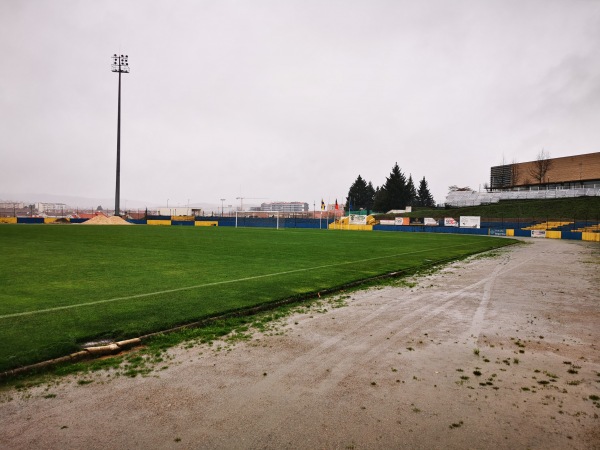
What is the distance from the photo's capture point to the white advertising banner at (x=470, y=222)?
52812 mm

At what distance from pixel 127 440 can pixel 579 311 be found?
377 inches

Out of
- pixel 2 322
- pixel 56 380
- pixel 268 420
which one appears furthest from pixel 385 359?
pixel 2 322

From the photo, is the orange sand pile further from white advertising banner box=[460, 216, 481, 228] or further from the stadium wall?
white advertising banner box=[460, 216, 481, 228]

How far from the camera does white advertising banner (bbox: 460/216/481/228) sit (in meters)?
52.8

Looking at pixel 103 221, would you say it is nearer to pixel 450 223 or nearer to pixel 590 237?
pixel 450 223

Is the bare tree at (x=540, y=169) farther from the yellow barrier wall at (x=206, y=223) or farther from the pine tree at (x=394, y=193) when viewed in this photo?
the yellow barrier wall at (x=206, y=223)

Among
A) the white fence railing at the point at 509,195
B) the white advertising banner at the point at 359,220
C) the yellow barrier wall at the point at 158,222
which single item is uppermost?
the white fence railing at the point at 509,195

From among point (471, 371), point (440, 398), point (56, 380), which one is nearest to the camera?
point (440, 398)

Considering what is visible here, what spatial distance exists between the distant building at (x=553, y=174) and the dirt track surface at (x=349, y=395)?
91992mm

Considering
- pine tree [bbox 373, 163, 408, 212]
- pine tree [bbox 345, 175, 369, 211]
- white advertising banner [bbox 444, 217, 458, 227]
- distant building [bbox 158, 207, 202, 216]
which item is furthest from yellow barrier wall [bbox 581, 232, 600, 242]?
distant building [bbox 158, 207, 202, 216]

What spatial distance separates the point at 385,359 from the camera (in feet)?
17.4

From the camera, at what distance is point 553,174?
289ft

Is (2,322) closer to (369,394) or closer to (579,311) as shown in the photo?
(369,394)

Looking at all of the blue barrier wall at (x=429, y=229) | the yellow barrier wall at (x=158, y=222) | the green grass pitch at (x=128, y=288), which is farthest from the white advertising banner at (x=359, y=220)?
the green grass pitch at (x=128, y=288)
